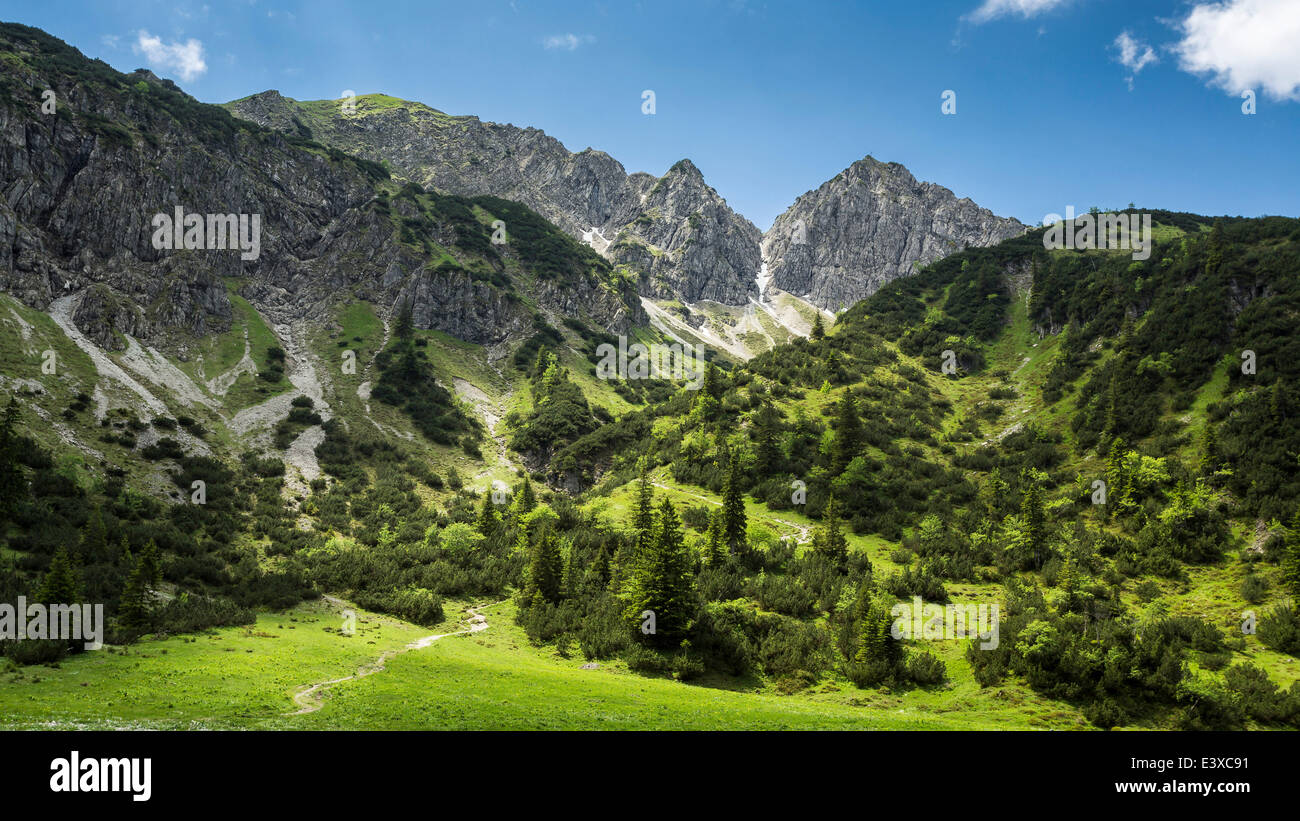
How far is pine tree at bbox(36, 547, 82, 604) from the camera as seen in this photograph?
27.7 metres

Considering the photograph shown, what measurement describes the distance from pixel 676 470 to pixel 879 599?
1700 inches

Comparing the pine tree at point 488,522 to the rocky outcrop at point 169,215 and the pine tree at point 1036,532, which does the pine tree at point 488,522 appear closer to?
the pine tree at point 1036,532

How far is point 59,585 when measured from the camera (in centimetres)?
2812

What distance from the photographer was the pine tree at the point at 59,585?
90.8 ft

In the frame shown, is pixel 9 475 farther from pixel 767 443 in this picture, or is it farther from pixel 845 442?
pixel 845 442

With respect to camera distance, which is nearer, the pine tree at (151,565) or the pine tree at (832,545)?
the pine tree at (151,565)

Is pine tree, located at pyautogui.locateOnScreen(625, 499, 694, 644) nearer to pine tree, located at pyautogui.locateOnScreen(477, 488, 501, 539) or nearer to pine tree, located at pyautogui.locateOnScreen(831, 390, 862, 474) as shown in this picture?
pine tree, located at pyautogui.locateOnScreen(477, 488, 501, 539)

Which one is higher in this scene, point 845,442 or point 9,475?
point 845,442

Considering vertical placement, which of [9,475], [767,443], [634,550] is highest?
[767,443]

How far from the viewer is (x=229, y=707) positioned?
19031 millimetres

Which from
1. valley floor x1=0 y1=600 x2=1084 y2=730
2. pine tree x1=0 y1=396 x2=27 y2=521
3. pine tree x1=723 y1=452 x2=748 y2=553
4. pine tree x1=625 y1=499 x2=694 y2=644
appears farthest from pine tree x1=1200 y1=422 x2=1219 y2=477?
pine tree x1=0 y1=396 x2=27 y2=521

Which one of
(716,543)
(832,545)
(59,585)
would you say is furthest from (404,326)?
(832,545)

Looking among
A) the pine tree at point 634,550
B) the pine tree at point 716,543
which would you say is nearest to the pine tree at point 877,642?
the pine tree at point 634,550
